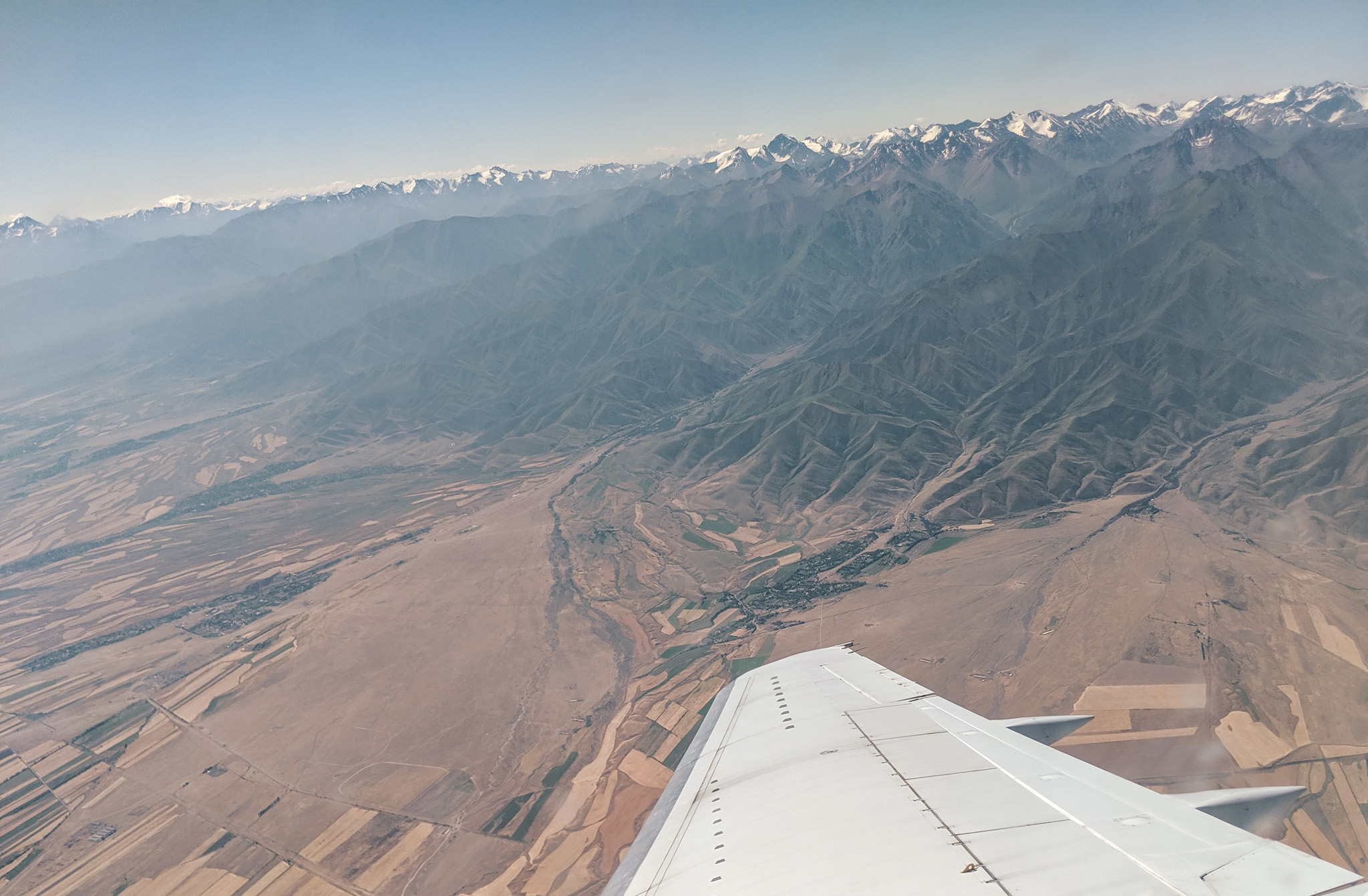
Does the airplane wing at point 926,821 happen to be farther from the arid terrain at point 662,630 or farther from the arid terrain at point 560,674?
the arid terrain at point 560,674

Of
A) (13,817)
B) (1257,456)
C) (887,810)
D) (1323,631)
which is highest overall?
(887,810)

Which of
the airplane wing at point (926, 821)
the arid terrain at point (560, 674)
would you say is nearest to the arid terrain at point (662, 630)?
the arid terrain at point (560, 674)

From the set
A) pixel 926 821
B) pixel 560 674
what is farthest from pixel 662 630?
pixel 926 821

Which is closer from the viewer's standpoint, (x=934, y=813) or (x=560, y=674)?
(x=934, y=813)

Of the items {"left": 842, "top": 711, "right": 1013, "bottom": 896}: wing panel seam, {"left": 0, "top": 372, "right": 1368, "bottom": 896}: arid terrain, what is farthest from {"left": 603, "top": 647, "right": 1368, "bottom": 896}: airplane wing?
{"left": 0, "top": 372, "right": 1368, "bottom": 896}: arid terrain

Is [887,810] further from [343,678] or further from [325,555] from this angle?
[325,555]

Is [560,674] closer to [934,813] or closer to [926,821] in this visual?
[934,813]

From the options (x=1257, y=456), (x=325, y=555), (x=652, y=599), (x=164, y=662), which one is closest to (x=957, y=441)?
(x=1257, y=456)

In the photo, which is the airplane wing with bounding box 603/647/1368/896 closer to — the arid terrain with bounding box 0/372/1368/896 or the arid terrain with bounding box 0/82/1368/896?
the arid terrain with bounding box 0/82/1368/896
